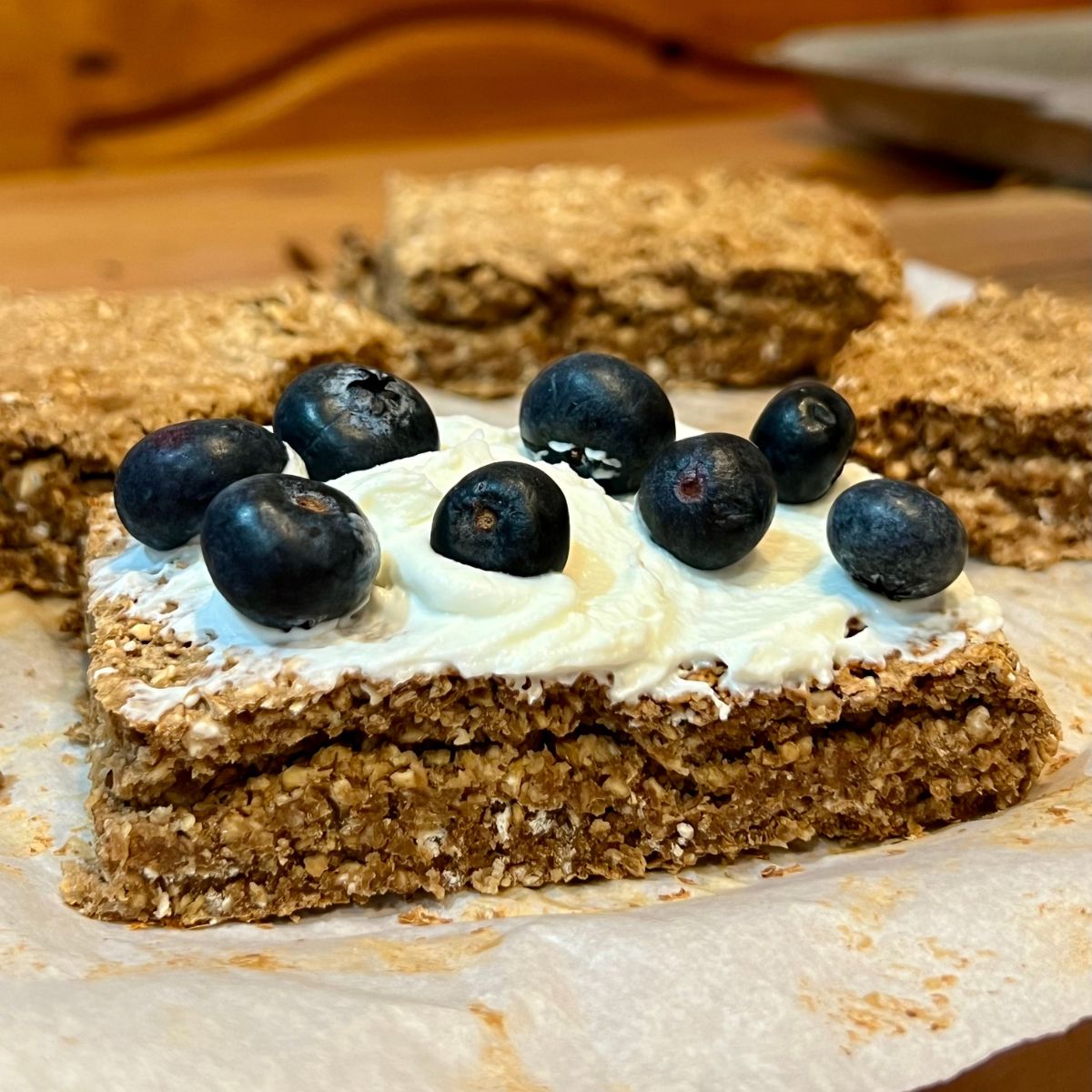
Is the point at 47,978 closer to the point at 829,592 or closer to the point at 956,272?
the point at 829,592

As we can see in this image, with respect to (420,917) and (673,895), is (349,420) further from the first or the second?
(673,895)

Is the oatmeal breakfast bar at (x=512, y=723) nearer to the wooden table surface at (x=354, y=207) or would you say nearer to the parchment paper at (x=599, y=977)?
the parchment paper at (x=599, y=977)

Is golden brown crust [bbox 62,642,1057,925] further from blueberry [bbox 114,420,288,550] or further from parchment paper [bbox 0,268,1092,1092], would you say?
blueberry [bbox 114,420,288,550]

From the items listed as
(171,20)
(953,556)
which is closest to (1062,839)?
(953,556)

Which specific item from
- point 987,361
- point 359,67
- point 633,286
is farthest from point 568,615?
point 359,67

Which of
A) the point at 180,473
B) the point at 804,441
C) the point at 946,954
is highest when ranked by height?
the point at 180,473

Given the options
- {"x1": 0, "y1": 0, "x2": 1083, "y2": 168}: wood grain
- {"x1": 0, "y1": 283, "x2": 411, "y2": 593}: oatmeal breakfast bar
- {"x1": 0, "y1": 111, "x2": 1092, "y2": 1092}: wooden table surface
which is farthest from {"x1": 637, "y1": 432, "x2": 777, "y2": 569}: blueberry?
{"x1": 0, "y1": 0, "x2": 1083, "y2": 168}: wood grain
